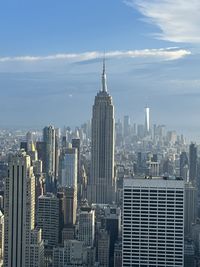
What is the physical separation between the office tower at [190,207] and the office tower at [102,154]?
2.11 meters

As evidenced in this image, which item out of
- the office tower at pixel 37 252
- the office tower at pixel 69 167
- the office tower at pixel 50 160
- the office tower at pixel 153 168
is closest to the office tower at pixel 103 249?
the office tower at pixel 37 252

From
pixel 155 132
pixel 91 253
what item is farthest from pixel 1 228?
pixel 155 132

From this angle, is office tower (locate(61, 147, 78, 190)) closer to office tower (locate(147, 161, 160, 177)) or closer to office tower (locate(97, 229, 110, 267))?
office tower (locate(147, 161, 160, 177))

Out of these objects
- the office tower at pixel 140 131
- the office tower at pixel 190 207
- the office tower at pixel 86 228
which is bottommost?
the office tower at pixel 86 228

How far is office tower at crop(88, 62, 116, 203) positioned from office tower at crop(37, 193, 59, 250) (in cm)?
134

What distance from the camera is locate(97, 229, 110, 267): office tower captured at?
9.00m

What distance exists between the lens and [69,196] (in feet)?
38.7

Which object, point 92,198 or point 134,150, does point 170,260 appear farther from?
point 92,198

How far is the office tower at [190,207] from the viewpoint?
369 inches

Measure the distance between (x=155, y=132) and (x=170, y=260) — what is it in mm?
2083

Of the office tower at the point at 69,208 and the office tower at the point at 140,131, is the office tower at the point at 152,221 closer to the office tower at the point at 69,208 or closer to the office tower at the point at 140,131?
the office tower at the point at 140,131

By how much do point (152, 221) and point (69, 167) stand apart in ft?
15.8

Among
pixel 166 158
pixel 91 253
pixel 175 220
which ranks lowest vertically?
pixel 91 253

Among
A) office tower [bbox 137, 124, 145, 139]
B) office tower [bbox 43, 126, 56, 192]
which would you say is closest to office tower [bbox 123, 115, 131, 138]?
office tower [bbox 137, 124, 145, 139]
